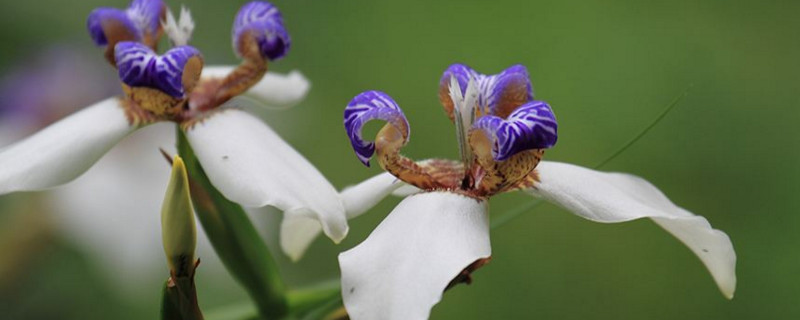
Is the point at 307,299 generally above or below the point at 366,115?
below

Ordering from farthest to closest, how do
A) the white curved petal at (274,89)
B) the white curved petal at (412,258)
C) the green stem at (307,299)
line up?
1. the white curved petal at (274,89)
2. the green stem at (307,299)
3. the white curved petal at (412,258)

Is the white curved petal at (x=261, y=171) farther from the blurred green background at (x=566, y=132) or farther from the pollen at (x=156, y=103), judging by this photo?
the blurred green background at (x=566, y=132)

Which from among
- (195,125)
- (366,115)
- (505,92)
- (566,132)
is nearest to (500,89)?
(505,92)

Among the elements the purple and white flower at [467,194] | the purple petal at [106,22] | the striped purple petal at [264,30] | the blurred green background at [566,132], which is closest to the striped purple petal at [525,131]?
the purple and white flower at [467,194]

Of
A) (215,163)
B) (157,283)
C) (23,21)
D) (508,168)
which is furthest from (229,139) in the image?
(23,21)

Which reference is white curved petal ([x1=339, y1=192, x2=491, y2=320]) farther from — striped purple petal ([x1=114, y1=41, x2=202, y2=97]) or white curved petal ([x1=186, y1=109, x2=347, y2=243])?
striped purple petal ([x1=114, y1=41, x2=202, y2=97])

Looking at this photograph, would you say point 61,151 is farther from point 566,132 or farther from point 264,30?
point 566,132
